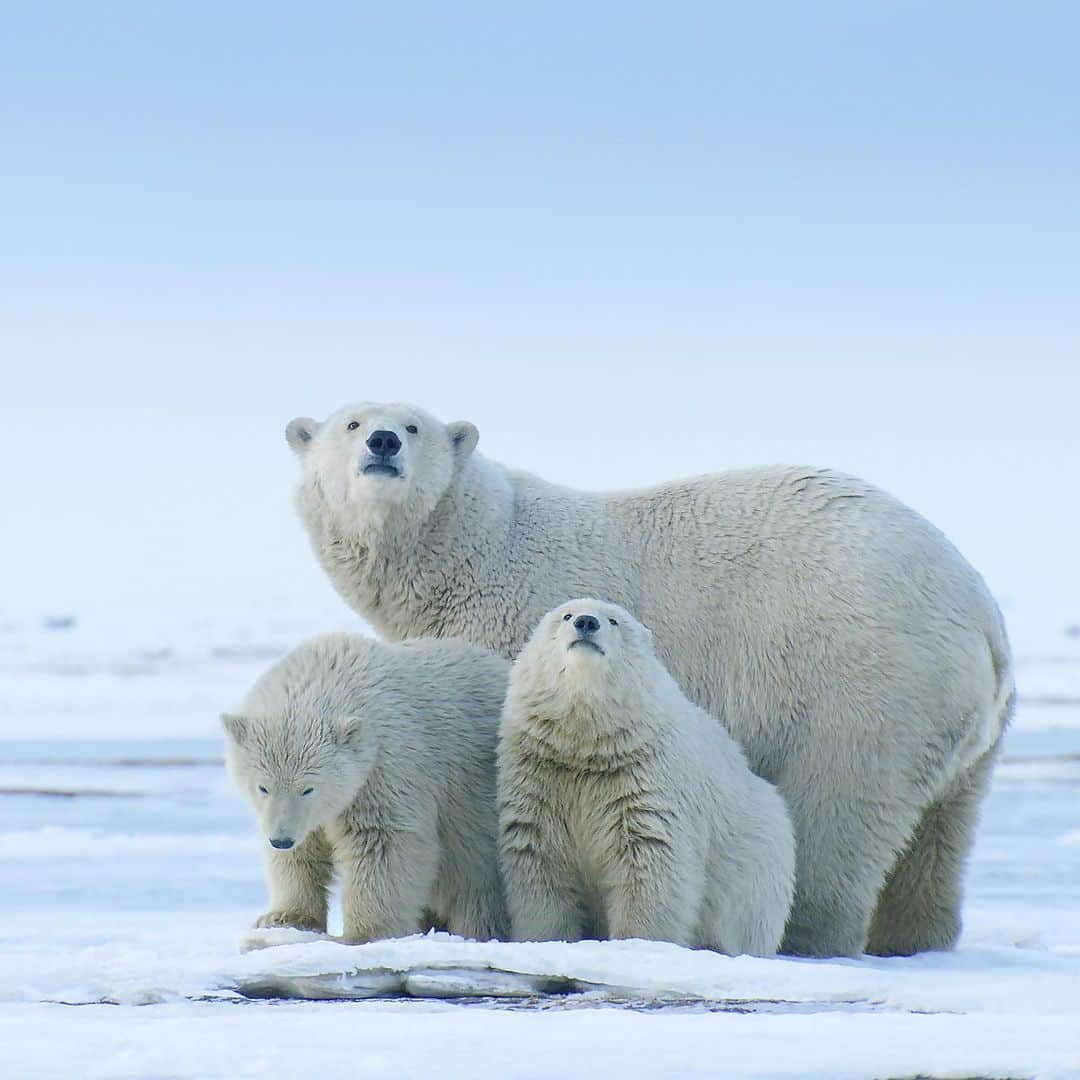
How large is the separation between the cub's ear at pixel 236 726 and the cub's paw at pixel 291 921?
59 cm

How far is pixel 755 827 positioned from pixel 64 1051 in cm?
276

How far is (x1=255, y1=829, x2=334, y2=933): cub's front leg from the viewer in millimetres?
5715

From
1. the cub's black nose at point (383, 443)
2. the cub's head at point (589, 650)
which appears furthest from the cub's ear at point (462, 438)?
the cub's head at point (589, 650)

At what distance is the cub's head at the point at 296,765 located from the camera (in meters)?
5.35

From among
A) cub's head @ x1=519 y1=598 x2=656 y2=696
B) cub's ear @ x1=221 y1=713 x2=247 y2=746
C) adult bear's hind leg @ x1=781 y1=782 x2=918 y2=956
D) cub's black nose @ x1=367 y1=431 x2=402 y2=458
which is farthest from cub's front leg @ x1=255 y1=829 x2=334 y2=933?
adult bear's hind leg @ x1=781 y1=782 x2=918 y2=956

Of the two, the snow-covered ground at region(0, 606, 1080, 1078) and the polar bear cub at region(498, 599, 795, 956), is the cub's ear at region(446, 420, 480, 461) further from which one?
the snow-covered ground at region(0, 606, 1080, 1078)

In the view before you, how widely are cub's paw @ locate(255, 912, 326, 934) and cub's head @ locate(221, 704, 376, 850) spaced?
36 cm

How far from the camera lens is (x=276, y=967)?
4633 mm

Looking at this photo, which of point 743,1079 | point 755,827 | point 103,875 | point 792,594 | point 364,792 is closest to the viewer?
point 743,1079

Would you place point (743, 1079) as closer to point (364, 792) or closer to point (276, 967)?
point (276, 967)

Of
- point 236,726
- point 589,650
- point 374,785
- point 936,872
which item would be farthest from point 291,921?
point 936,872

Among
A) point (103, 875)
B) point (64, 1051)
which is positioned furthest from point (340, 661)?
point (103, 875)

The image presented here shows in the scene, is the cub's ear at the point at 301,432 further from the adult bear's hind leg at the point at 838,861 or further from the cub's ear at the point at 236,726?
the adult bear's hind leg at the point at 838,861

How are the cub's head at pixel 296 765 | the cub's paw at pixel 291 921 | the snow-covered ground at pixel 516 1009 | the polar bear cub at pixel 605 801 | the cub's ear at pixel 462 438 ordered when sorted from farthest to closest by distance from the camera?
1. the cub's ear at pixel 462 438
2. the cub's paw at pixel 291 921
3. the polar bear cub at pixel 605 801
4. the cub's head at pixel 296 765
5. the snow-covered ground at pixel 516 1009
